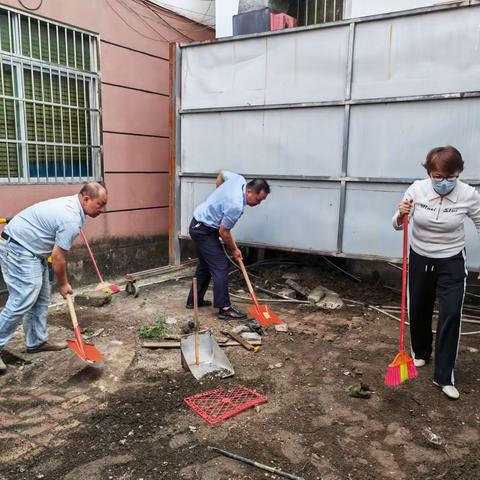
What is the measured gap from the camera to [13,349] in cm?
429

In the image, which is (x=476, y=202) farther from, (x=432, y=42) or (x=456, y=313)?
(x=432, y=42)

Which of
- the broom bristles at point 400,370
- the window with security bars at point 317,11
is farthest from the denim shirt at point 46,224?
the window with security bars at point 317,11

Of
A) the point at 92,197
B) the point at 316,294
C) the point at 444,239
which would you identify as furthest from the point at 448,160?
the point at 316,294

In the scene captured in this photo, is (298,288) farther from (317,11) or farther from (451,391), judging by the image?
(317,11)

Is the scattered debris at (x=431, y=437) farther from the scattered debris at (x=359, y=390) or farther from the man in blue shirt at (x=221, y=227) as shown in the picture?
the man in blue shirt at (x=221, y=227)

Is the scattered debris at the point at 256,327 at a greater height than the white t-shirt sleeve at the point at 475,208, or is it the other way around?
the white t-shirt sleeve at the point at 475,208

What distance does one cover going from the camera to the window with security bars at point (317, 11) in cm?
728

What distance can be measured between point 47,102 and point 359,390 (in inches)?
192

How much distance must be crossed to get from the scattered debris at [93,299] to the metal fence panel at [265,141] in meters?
2.18

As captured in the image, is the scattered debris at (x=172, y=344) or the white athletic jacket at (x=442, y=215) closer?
the white athletic jacket at (x=442, y=215)

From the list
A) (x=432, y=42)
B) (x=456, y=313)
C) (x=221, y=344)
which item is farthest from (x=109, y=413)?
(x=432, y=42)

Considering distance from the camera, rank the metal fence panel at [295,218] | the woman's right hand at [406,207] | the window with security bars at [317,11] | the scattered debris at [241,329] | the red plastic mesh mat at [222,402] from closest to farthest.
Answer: the red plastic mesh mat at [222,402] < the woman's right hand at [406,207] < the scattered debris at [241,329] < the metal fence panel at [295,218] < the window with security bars at [317,11]

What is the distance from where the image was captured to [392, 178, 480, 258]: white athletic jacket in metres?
3.42

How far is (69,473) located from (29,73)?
184 inches
